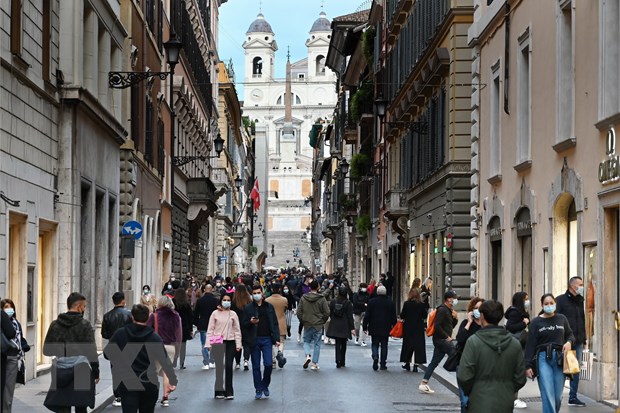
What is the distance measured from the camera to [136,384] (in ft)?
42.1

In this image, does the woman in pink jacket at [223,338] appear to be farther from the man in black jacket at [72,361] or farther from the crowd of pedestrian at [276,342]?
the man in black jacket at [72,361]

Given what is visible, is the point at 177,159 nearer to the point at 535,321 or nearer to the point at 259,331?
the point at 259,331

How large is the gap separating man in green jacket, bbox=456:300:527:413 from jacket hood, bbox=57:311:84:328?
13.9ft

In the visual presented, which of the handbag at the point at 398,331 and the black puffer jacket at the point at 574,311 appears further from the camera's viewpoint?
the handbag at the point at 398,331

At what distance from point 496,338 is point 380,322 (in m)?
14.8

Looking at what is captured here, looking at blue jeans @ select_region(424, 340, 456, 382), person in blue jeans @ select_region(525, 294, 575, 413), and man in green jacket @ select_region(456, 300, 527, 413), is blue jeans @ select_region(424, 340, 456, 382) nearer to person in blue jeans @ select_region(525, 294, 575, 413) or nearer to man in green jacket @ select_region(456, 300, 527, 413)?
person in blue jeans @ select_region(525, 294, 575, 413)

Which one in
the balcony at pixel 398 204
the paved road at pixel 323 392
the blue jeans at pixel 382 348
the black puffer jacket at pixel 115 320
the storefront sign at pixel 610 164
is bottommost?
the paved road at pixel 323 392

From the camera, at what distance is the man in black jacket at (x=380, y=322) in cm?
2572

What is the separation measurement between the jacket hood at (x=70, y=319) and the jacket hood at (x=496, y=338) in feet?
14.2

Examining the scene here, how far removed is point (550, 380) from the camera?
15.6 metres

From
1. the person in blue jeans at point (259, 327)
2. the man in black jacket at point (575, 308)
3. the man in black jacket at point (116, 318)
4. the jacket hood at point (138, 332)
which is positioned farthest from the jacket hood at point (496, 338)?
the person in blue jeans at point (259, 327)

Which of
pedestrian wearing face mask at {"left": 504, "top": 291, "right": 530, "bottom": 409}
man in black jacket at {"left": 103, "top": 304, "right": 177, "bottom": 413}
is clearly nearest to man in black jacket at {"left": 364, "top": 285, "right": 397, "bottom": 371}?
pedestrian wearing face mask at {"left": 504, "top": 291, "right": 530, "bottom": 409}

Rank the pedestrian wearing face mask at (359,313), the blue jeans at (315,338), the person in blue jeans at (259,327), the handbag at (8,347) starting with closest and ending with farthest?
the handbag at (8,347)
the person in blue jeans at (259,327)
the blue jeans at (315,338)
the pedestrian wearing face mask at (359,313)

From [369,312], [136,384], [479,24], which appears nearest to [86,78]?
[369,312]
